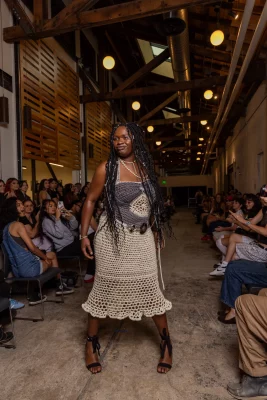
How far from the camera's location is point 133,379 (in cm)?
196

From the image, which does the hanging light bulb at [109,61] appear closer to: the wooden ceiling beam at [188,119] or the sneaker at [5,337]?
the wooden ceiling beam at [188,119]

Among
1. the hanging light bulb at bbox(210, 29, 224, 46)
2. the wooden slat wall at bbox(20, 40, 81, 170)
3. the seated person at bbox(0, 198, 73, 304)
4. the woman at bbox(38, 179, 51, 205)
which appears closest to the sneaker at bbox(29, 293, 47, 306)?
the seated person at bbox(0, 198, 73, 304)

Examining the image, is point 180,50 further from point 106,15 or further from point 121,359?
point 121,359

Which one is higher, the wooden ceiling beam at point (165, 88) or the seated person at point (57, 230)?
the wooden ceiling beam at point (165, 88)

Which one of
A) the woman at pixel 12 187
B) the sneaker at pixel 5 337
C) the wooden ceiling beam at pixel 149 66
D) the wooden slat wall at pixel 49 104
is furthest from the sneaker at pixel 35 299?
the wooden ceiling beam at pixel 149 66

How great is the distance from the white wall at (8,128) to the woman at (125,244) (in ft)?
11.0

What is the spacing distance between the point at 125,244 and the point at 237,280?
1.24 metres

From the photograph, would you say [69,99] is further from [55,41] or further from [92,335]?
[92,335]

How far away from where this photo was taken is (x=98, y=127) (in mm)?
9664

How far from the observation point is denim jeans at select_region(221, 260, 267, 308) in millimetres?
2645

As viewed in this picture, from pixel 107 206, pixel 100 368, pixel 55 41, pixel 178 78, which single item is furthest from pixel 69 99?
pixel 100 368

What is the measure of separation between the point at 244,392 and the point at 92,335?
3.18ft

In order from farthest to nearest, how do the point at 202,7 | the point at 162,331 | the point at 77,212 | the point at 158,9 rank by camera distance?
1. the point at 202,7
2. the point at 77,212
3. the point at 158,9
4. the point at 162,331

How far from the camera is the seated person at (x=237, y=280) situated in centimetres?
265
